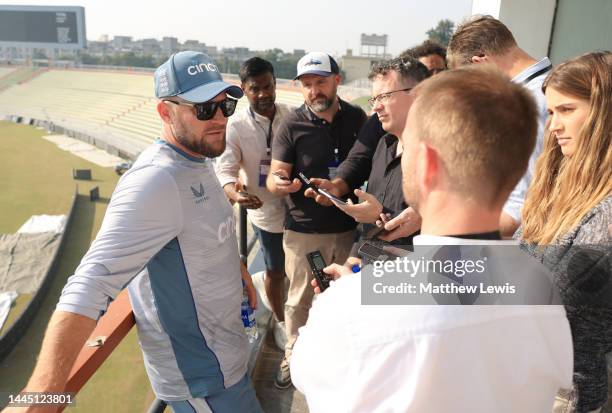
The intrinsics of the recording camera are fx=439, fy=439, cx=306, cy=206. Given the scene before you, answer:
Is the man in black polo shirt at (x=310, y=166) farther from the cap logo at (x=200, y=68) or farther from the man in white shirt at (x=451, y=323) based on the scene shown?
the man in white shirt at (x=451, y=323)

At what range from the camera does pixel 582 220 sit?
4.66 feet

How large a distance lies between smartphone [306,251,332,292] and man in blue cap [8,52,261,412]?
34 cm

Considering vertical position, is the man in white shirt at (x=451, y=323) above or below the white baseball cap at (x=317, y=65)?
below

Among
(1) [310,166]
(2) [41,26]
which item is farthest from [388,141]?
(2) [41,26]

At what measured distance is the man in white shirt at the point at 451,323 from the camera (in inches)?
31.7

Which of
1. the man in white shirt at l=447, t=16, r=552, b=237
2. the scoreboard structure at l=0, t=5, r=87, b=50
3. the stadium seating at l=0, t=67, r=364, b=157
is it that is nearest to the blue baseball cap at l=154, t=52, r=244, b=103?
the man in white shirt at l=447, t=16, r=552, b=237

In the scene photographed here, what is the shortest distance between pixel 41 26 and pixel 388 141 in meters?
69.2

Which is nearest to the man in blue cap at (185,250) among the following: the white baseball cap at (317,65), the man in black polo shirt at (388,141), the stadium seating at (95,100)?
the man in black polo shirt at (388,141)

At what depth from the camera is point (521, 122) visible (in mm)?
908

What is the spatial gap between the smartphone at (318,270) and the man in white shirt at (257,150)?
127 centimetres

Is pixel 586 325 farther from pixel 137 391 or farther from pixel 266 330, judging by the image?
pixel 137 391

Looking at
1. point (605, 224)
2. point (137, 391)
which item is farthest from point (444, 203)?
point (137, 391)

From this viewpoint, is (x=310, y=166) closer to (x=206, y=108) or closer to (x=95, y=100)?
(x=206, y=108)

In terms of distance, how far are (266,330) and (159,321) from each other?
146cm
